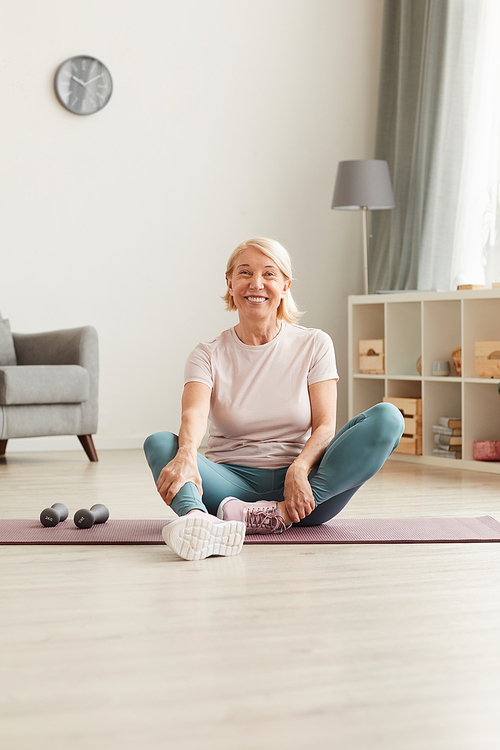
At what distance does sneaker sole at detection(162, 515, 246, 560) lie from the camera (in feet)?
6.23

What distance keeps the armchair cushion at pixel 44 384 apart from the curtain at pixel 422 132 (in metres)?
1.96

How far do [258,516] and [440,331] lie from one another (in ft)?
7.54

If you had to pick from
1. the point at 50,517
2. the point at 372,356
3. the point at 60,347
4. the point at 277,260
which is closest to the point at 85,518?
the point at 50,517

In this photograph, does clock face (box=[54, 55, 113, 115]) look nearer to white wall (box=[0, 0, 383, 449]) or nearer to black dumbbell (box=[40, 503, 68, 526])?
white wall (box=[0, 0, 383, 449])

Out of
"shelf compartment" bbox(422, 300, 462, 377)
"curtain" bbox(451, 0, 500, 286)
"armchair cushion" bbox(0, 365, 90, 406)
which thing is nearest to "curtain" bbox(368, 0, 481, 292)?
"curtain" bbox(451, 0, 500, 286)

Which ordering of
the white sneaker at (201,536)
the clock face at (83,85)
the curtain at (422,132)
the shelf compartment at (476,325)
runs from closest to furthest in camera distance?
the white sneaker at (201,536) → the shelf compartment at (476,325) → the curtain at (422,132) → the clock face at (83,85)

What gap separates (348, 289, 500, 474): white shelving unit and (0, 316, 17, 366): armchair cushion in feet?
5.91

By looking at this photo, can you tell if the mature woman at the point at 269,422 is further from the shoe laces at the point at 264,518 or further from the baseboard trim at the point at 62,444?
the baseboard trim at the point at 62,444

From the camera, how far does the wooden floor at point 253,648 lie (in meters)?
1.02

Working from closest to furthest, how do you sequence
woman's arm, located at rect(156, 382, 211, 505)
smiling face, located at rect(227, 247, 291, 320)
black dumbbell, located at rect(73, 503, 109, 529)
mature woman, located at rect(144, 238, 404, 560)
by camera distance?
1. woman's arm, located at rect(156, 382, 211, 505)
2. mature woman, located at rect(144, 238, 404, 560)
3. smiling face, located at rect(227, 247, 291, 320)
4. black dumbbell, located at rect(73, 503, 109, 529)

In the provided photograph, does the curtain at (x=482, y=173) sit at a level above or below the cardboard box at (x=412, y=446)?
above

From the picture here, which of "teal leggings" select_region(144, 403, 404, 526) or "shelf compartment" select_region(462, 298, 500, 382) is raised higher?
"shelf compartment" select_region(462, 298, 500, 382)

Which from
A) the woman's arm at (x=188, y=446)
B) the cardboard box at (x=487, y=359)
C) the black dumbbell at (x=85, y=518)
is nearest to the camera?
the woman's arm at (x=188, y=446)

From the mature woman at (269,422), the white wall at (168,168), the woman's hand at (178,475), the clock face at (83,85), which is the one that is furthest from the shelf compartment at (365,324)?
the woman's hand at (178,475)
